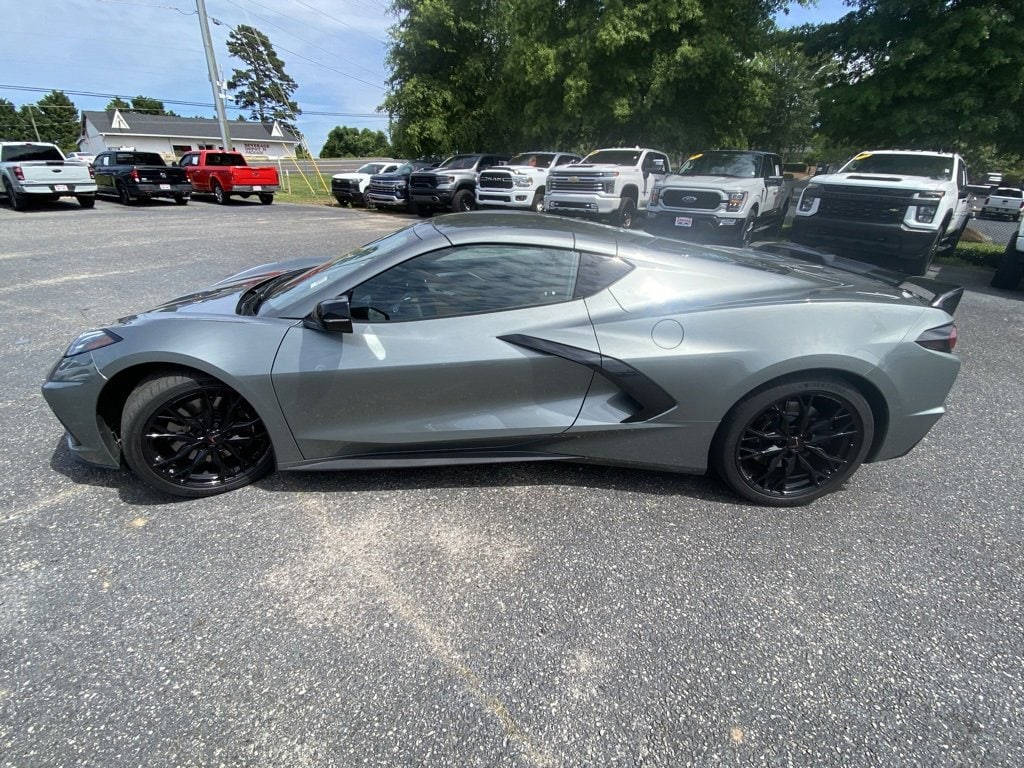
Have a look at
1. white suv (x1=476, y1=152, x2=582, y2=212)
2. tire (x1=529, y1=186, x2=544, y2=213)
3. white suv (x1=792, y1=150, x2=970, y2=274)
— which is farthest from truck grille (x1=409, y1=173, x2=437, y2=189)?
white suv (x1=792, y1=150, x2=970, y2=274)

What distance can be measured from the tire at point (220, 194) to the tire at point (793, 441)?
22061 mm

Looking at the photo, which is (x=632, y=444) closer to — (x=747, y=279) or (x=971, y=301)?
(x=747, y=279)

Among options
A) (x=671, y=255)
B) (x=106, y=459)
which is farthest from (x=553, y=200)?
(x=106, y=459)

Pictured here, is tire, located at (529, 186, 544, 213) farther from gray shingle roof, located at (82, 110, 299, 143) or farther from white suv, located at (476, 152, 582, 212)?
gray shingle roof, located at (82, 110, 299, 143)

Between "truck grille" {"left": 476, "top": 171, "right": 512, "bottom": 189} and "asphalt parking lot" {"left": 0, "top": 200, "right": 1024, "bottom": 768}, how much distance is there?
41.1ft

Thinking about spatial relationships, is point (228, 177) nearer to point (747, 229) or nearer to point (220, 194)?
point (220, 194)

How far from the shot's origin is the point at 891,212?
25.1 feet

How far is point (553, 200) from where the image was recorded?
12.4m

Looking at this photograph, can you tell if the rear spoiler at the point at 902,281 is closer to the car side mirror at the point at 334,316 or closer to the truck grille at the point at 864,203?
the car side mirror at the point at 334,316

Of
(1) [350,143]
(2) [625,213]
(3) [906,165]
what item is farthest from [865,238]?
(1) [350,143]

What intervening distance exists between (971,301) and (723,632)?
309 inches

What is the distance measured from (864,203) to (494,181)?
357 inches

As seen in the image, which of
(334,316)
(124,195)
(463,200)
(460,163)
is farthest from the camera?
(124,195)

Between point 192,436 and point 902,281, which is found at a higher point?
point 902,281
